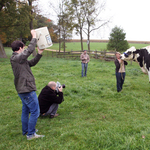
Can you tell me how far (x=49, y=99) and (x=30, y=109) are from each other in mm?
1042

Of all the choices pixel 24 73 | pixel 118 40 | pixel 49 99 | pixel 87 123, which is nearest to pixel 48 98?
pixel 49 99

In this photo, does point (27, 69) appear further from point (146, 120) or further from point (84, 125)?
point (146, 120)

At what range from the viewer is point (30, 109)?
300cm

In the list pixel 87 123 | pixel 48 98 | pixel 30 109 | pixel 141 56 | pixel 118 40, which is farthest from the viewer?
pixel 118 40

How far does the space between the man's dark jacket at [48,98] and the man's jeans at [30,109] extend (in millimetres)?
848

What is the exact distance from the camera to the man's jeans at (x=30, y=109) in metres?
2.90

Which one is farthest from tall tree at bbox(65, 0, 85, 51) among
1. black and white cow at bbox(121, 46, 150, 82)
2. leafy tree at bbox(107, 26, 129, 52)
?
black and white cow at bbox(121, 46, 150, 82)

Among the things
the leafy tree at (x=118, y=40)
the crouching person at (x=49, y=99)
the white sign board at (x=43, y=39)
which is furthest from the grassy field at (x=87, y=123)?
the leafy tree at (x=118, y=40)

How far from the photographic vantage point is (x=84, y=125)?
3674mm

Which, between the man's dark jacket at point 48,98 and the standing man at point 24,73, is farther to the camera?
the man's dark jacket at point 48,98

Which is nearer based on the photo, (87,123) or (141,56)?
(87,123)

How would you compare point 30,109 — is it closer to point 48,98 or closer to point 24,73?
point 24,73

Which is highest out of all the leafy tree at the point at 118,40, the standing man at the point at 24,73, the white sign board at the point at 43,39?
the leafy tree at the point at 118,40

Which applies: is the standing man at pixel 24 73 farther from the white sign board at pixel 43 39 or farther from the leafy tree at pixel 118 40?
the leafy tree at pixel 118 40
